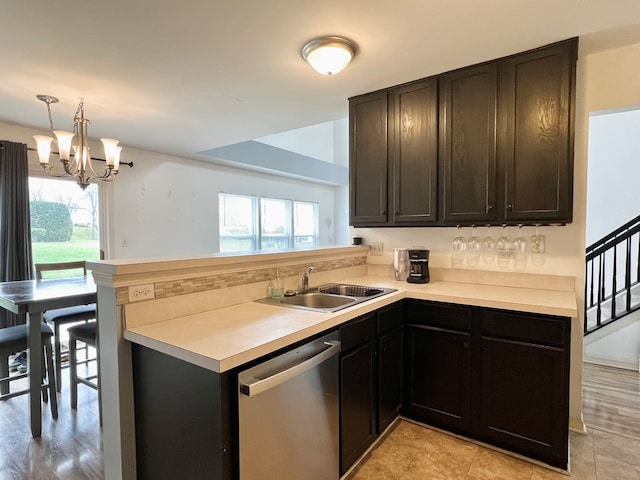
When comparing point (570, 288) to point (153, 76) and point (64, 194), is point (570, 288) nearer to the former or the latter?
point (153, 76)

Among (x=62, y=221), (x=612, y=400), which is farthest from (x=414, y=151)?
(x=62, y=221)

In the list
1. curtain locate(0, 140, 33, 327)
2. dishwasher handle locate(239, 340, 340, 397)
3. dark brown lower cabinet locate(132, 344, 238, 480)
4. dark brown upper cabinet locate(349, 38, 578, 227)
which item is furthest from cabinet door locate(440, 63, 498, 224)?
curtain locate(0, 140, 33, 327)

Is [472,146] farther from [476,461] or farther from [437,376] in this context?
[476,461]

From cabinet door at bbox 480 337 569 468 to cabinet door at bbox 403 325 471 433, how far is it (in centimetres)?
12

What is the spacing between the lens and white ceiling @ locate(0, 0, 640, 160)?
1.71 meters

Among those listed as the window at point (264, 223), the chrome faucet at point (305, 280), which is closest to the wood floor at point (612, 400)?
the chrome faucet at point (305, 280)

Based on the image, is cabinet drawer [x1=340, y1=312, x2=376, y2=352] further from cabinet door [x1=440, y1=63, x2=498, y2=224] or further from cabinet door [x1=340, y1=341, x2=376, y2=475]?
cabinet door [x1=440, y1=63, x2=498, y2=224]

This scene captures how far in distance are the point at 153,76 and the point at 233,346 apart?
2.17 m

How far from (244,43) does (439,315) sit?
2077mm

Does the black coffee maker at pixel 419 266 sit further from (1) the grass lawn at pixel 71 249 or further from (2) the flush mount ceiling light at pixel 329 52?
(1) the grass lawn at pixel 71 249

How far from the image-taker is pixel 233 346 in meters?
1.27

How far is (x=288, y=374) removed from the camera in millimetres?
1376

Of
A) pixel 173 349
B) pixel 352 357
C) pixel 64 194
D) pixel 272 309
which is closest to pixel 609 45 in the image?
pixel 352 357

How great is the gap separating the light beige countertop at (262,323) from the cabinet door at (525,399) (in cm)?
26
